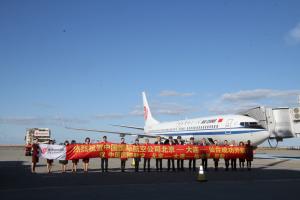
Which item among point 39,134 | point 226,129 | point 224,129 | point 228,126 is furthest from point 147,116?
point 228,126

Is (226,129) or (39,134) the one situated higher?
(39,134)

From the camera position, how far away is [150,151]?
71.6 ft

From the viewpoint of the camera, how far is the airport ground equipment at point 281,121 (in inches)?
1312

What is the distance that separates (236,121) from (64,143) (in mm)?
18960

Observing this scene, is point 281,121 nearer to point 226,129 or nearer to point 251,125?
point 251,125

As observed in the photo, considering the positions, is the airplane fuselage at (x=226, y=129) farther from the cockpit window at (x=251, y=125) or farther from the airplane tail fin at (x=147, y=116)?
the airplane tail fin at (x=147, y=116)

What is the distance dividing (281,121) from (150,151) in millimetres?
16556

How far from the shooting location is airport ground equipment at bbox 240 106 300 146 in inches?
1312

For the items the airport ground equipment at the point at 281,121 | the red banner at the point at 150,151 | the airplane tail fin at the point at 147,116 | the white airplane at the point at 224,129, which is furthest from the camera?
the airplane tail fin at the point at 147,116

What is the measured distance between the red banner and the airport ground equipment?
37.1 ft

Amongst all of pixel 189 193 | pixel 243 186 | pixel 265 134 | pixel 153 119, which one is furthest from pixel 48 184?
pixel 153 119

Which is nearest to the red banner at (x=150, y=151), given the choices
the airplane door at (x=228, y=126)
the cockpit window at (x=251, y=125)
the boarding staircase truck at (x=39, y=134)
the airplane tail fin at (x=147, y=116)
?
the cockpit window at (x=251, y=125)

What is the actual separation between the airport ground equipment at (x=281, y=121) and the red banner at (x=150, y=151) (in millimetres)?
11303

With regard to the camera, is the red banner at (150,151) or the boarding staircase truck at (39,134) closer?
the red banner at (150,151)
